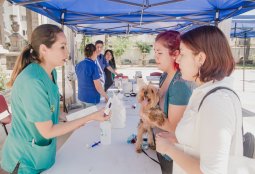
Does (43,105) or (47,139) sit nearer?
(43,105)

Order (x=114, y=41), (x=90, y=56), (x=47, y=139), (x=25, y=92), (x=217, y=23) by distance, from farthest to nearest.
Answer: (x=114, y=41) → (x=90, y=56) → (x=217, y=23) → (x=47, y=139) → (x=25, y=92)

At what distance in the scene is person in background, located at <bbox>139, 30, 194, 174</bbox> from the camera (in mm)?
1171

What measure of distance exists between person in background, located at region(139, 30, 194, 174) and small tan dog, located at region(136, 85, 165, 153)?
4cm

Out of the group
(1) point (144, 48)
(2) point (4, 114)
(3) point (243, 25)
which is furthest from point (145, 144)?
(1) point (144, 48)

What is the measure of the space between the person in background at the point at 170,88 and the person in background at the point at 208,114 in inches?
7.4

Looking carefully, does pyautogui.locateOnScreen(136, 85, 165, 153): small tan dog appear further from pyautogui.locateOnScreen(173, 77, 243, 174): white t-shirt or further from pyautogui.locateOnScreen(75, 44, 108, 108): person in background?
pyautogui.locateOnScreen(75, 44, 108, 108): person in background

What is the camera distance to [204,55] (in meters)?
0.90

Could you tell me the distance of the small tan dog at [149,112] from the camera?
1.27m

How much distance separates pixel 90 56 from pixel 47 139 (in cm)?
238

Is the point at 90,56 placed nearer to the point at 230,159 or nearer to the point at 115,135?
the point at 115,135

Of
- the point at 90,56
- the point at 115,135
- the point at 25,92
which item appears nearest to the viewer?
the point at 25,92

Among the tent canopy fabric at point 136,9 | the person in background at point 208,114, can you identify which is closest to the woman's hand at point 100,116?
the person in background at point 208,114

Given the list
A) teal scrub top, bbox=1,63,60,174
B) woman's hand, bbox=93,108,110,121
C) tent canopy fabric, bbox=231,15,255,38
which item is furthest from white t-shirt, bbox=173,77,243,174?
tent canopy fabric, bbox=231,15,255,38

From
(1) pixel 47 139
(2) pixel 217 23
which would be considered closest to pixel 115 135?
(1) pixel 47 139
